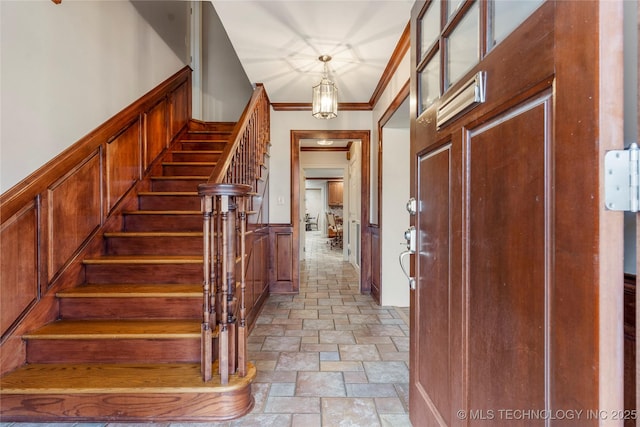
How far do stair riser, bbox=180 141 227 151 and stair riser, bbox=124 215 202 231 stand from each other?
50.8 inches

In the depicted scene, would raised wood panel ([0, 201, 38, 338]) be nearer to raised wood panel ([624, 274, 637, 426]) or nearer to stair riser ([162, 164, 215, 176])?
stair riser ([162, 164, 215, 176])

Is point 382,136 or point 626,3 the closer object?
point 626,3

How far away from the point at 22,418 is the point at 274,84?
322 centimetres

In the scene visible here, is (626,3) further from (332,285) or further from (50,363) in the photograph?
(332,285)

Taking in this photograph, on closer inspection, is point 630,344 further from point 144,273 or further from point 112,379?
point 144,273

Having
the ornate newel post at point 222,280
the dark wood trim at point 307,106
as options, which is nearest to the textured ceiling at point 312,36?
the dark wood trim at point 307,106

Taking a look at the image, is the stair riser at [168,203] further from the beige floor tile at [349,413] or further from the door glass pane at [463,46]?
the door glass pane at [463,46]

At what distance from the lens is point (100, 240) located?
235 cm

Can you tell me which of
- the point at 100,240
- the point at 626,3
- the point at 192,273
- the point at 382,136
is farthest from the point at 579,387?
the point at 382,136

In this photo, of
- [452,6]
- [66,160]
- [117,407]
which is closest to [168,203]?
[66,160]

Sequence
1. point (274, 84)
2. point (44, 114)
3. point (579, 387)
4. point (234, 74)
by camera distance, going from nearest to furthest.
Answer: point (579, 387) → point (44, 114) → point (274, 84) → point (234, 74)

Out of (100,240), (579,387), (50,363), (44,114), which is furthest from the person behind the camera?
(100,240)

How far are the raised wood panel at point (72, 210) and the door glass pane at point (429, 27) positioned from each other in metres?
2.31

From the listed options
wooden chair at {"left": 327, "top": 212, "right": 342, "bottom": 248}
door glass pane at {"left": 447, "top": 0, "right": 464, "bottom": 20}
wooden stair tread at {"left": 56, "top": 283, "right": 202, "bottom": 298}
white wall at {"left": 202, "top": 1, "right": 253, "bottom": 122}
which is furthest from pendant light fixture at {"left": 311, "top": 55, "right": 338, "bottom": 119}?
wooden chair at {"left": 327, "top": 212, "right": 342, "bottom": 248}
